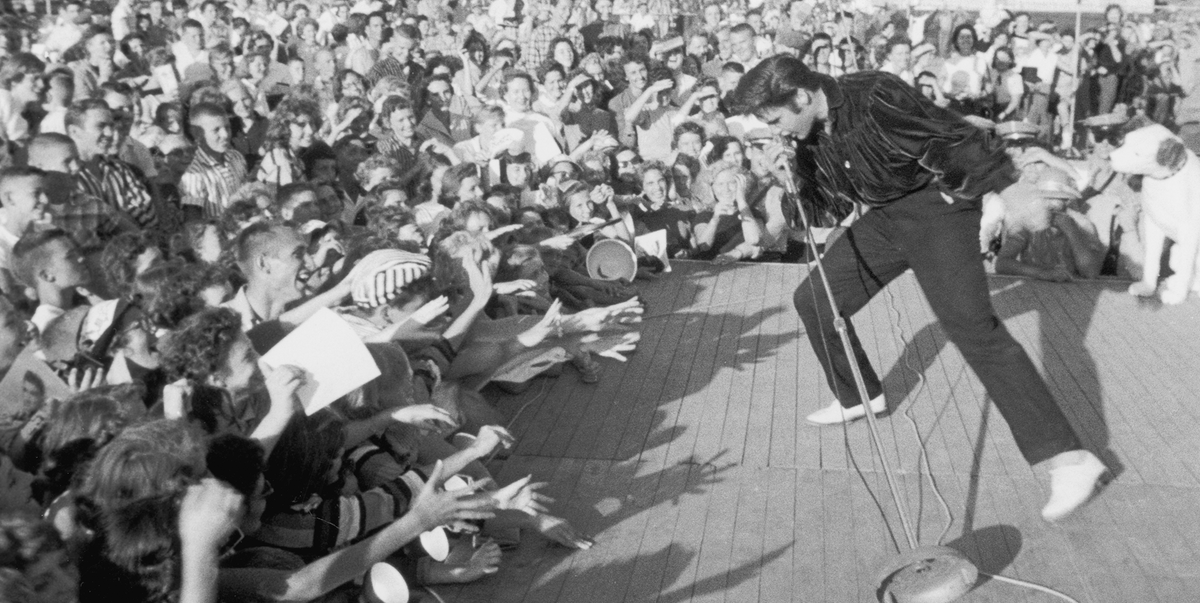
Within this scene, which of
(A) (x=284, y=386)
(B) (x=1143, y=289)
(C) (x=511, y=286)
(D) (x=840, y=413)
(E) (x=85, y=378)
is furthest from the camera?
(B) (x=1143, y=289)

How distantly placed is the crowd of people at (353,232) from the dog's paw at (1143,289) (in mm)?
432

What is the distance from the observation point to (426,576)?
4156 mm

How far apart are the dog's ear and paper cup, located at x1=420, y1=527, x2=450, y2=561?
519 cm

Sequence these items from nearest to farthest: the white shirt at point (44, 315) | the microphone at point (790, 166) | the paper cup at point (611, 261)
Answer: the white shirt at point (44, 315) → the microphone at point (790, 166) → the paper cup at point (611, 261)

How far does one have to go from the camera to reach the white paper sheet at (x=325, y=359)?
13.0 feet

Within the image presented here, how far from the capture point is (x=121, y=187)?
6.73 meters

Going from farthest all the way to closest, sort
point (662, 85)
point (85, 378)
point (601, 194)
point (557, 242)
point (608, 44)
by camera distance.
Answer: point (608, 44) → point (662, 85) → point (601, 194) → point (557, 242) → point (85, 378)

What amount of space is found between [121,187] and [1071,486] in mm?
4625

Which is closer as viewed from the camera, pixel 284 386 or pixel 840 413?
pixel 284 386

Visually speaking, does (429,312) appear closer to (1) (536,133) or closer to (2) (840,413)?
(2) (840,413)

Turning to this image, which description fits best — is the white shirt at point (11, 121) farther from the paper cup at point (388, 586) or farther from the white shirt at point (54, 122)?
the paper cup at point (388, 586)

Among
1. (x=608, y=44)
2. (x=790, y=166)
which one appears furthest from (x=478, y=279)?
(x=608, y=44)

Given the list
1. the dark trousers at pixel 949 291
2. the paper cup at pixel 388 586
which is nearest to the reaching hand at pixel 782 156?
the dark trousers at pixel 949 291

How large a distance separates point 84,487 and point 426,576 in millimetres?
1262
